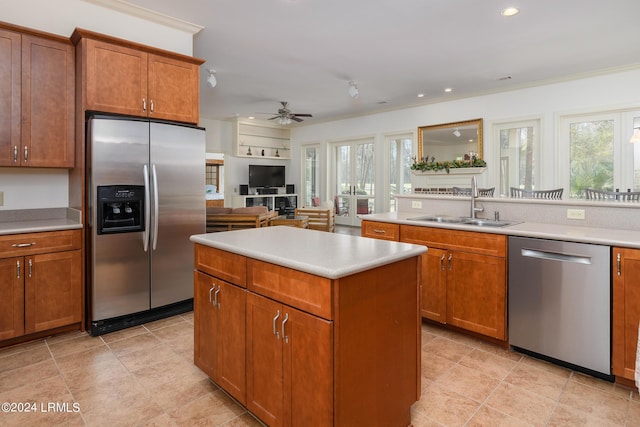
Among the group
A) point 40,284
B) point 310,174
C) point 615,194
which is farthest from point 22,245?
point 310,174

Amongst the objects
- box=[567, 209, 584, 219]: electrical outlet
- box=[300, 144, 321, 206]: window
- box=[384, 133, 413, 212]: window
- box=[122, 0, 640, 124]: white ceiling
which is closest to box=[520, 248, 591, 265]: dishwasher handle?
box=[567, 209, 584, 219]: electrical outlet

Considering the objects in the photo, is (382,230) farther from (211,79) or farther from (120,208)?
(211,79)

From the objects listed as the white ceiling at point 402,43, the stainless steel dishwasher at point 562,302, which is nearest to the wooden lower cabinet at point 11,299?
the white ceiling at point 402,43

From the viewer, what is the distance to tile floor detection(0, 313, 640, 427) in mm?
1817

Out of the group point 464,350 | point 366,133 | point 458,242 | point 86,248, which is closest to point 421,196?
point 458,242

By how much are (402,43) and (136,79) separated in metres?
2.87

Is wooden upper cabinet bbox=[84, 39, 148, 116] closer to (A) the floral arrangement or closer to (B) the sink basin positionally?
(B) the sink basin

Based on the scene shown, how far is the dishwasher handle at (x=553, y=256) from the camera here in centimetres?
216

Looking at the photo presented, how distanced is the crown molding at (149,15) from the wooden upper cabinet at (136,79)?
0.46 m

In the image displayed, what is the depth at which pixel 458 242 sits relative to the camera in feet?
8.86

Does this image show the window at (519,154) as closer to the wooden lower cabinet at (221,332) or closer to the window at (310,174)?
the window at (310,174)

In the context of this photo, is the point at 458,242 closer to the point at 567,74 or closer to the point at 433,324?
the point at 433,324

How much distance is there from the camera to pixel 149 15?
10.6 ft

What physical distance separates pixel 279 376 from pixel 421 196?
2.62 metres
